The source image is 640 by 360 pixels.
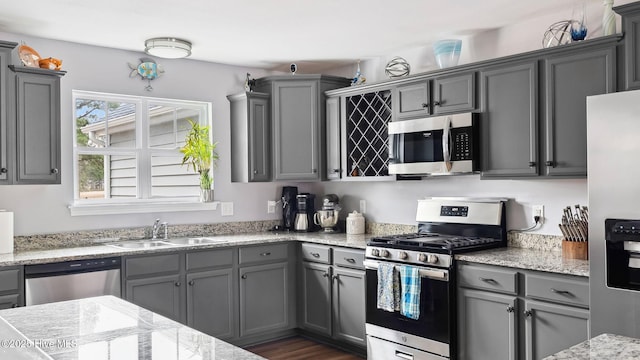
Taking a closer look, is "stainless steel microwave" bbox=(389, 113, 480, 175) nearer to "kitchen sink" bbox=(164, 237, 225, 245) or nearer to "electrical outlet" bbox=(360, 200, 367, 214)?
"electrical outlet" bbox=(360, 200, 367, 214)

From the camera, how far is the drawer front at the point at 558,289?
2.84 meters

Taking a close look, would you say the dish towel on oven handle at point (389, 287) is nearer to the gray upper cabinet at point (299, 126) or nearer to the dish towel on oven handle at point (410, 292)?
the dish towel on oven handle at point (410, 292)

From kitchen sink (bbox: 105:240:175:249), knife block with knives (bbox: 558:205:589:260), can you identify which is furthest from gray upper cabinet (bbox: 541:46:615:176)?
kitchen sink (bbox: 105:240:175:249)

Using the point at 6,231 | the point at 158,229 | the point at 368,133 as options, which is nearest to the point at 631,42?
the point at 368,133

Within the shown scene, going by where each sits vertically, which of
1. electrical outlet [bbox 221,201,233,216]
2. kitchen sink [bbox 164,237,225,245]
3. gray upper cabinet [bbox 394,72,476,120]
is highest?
gray upper cabinet [bbox 394,72,476,120]

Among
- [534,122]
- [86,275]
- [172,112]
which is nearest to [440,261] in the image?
[534,122]

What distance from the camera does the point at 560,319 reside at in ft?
9.64

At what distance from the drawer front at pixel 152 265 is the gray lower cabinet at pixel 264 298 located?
1.88ft

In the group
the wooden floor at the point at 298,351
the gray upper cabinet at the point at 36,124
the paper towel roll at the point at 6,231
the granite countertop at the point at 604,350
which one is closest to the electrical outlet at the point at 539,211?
the wooden floor at the point at 298,351

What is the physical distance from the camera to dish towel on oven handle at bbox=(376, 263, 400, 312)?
368 centimetres

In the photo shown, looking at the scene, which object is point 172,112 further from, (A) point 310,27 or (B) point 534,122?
(B) point 534,122

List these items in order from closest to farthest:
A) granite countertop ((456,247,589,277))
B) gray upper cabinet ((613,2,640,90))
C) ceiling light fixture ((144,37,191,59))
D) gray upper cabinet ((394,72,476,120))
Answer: gray upper cabinet ((613,2,640,90))
granite countertop ((456,247,589,277))
gray upper cabinet ((394,72,476,120))
ceiling light fixture ((144,37,191,59))

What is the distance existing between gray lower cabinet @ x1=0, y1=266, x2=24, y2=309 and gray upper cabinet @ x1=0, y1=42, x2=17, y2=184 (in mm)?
656

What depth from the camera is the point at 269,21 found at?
12.2 ft
